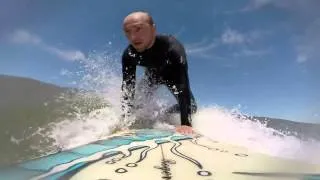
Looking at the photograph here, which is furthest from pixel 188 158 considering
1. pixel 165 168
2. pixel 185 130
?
pixel 185 130

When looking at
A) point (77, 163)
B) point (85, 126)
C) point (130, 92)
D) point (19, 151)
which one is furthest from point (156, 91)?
point (77, 163)

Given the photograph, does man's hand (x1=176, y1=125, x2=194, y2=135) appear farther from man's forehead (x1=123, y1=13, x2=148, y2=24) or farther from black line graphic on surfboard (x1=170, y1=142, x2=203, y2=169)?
man's forehead (x1=123, y1=13, x2=148, y2=24)

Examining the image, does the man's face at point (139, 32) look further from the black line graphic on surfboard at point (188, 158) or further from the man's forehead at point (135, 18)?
the black line graphic on surfboard at point (188, 158)

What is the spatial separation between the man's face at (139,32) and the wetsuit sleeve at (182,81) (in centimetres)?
17

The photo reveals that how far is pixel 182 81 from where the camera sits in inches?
116

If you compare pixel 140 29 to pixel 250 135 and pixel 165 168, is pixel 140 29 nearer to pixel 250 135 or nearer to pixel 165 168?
pixel 250 135

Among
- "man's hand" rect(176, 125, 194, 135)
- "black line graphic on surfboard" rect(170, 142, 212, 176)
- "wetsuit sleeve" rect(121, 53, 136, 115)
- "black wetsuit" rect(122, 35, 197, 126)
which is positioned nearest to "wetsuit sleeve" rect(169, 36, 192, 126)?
"black wetsuit" rect(122, 35, 197, 126)

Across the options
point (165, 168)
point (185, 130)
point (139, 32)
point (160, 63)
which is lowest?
point (165, 168)

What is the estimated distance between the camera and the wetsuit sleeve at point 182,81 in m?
2.85

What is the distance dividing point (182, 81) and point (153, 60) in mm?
337

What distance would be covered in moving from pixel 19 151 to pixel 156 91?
1.07 m

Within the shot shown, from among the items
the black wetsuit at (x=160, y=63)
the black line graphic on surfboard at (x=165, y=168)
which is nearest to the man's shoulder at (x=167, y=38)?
the black wetsuit at (x=160, y=63)

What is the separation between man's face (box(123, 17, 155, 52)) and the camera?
290 centimetres

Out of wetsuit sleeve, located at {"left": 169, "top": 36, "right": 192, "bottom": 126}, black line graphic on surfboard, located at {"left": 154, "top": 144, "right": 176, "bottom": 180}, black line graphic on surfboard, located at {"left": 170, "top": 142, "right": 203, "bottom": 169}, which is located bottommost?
black line graphic on surfboard, located at {"left": 154, "top": 144, "right": 176, "bottom": 180}
